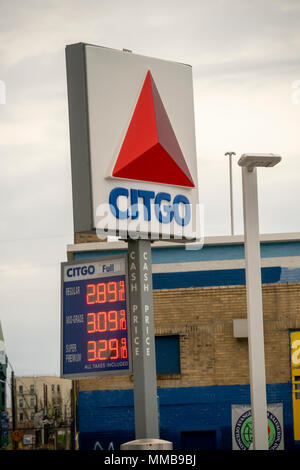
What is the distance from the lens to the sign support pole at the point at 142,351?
1595 centimetres

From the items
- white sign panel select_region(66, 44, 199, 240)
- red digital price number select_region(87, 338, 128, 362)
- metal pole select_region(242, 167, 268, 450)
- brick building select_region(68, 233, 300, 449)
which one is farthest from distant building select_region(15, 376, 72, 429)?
white sign panel select_region(66, 44, 199, 240)

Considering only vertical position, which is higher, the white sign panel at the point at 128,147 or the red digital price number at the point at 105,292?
the white sign panel at the point at 128,147

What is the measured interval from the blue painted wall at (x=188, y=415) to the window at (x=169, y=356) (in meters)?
0.68

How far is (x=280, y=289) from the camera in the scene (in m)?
31.7

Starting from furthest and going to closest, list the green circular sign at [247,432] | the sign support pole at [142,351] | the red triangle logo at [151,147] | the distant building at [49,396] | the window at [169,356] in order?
the distant building at [49,396] < the window at [169,356] < the green circular sign at [247,432] < the red triangle logo at [151,147] < the sign support pole at [142,351]

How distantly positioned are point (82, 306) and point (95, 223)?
1.91 m

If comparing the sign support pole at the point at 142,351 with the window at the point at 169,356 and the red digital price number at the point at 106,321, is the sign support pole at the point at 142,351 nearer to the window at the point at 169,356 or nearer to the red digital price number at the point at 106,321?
the red digital price number at the point at 106,321

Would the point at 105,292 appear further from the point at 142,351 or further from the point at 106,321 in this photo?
the point at 142,351

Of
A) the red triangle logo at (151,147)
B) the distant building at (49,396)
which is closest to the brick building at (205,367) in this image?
the red triangle logo at (151,147)

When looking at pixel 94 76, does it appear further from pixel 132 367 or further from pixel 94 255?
pixel 94 255

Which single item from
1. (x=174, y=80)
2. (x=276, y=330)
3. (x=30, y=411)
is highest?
(x=174, y=80)

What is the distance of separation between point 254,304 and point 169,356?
13.9 metres

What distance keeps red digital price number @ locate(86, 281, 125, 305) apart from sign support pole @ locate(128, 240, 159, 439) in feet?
0.86

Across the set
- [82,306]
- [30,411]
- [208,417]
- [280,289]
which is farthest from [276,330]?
[30,411]
